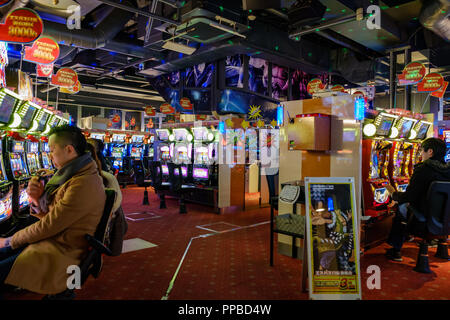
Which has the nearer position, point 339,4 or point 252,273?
point 252,273

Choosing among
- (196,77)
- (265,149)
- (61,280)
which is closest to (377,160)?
(265,149)

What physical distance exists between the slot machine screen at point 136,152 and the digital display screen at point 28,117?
7913 millimetres

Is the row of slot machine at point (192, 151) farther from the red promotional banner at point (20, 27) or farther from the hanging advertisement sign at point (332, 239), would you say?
the hanging advertisement sign at point (332, 239)

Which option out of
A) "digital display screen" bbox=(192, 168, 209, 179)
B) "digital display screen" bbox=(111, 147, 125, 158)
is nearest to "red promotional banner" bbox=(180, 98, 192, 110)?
"digital display screen" bbox=(192, 168, 209, 179)

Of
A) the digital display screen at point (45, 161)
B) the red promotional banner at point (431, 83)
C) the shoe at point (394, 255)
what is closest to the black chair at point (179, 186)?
the digital display screen at point (45, 161)

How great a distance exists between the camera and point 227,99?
8.62 metres

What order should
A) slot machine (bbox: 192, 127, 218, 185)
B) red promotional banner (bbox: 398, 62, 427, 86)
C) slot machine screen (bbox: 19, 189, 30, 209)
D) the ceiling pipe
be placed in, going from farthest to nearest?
slot machine (bbox: 192, 127, 218, 185)
red promotional banner (bbox: 398, 62, 427, 86)
the ceiling pipe
slot machine screen (bbox: 19, 189, 30, 209)

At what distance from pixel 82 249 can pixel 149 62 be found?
873 centimetres

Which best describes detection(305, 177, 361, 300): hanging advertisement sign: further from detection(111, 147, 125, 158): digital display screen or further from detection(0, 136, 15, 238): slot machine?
detection(111, 147, 125, 158): digital display screen

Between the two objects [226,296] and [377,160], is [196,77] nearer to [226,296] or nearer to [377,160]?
[377,160]

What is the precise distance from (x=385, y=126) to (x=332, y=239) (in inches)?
119

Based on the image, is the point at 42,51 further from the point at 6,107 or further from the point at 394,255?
the point at 394,255

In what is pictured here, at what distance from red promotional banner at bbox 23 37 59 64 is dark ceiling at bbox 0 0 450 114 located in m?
0.61

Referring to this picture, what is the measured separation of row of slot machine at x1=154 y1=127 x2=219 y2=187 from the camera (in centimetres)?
721
